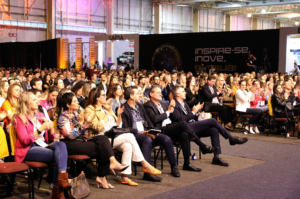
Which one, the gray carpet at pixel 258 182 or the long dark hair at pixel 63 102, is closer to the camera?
the gray carpet at pixel 258 182

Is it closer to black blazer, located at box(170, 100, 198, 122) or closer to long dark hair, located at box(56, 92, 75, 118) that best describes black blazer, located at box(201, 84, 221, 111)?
black blazer, located at box(170, 100, 198, 122)

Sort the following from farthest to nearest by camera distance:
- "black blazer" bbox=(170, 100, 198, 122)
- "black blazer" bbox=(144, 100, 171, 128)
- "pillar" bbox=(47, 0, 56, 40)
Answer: "pillar" bbox=(47, 0, 56, 40) < "black blazer" bbox=(170, 100, 198, 122) < "black blazer" bbox=(144, 100, 171, 128)

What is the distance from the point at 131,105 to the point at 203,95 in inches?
148

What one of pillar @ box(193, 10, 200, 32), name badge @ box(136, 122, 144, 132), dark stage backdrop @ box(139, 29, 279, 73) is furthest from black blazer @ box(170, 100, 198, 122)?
pillar @ box(193, 10, 200, 32)

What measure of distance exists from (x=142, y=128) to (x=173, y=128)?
0.45 m

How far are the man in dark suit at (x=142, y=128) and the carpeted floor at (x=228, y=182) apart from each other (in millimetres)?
315

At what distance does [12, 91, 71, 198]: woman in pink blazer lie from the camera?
359 centimetres

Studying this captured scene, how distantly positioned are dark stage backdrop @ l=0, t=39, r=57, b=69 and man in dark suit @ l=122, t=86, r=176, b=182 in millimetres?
18152

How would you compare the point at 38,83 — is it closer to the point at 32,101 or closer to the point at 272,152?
the point at 32,101

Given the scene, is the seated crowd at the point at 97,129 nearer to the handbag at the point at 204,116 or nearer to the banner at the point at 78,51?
the handbag at the point at 204,116

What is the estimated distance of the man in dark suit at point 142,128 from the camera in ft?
14.9

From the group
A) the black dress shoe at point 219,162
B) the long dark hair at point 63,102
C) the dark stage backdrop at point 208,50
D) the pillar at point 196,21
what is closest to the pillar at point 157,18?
the pillar at point 196,21

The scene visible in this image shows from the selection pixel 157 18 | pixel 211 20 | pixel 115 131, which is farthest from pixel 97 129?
pixel 211 20

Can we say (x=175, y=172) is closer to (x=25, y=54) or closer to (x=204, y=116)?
(x=204, y=116)
